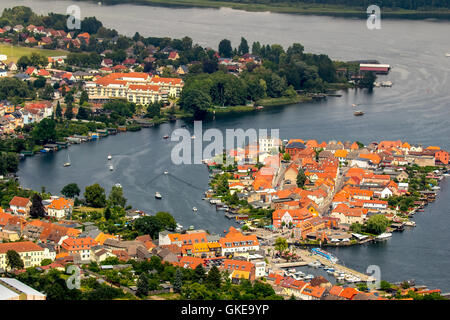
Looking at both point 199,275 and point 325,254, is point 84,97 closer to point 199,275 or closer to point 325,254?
point 325,254

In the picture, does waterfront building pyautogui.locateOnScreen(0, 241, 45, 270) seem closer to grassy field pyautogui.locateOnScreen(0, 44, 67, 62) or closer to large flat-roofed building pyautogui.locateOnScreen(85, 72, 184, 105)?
large flat-roofed building pyautogui.locateOnScreen(85, 72, 184, 105)

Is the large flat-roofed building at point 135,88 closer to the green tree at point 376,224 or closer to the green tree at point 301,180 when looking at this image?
the green tree at point 301,180

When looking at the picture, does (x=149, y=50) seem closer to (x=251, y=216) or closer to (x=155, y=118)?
(x=155, y=118)

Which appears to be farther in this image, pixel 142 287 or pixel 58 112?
pixel 58 112

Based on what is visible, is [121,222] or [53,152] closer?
[121,222]

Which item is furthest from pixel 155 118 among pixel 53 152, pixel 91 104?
pixel 53 152

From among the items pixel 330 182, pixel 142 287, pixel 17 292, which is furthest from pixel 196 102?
pixel 17 292

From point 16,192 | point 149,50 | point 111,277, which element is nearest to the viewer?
A: point 111,277
